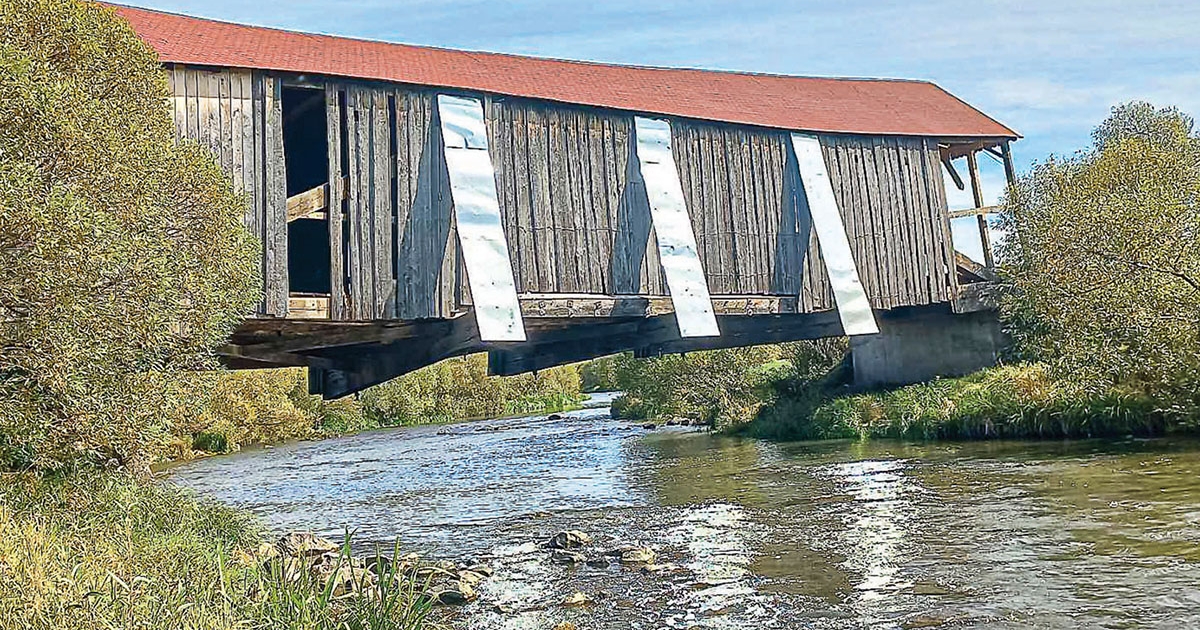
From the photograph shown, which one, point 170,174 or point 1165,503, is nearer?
point 170,174

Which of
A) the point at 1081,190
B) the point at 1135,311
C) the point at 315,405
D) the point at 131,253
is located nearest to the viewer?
the point at 131,253

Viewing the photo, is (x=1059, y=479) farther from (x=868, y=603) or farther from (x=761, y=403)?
(x=761, y=403)

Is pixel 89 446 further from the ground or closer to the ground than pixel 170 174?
closer to the ground

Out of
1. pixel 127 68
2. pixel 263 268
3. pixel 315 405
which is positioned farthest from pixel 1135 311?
pixel 315 405

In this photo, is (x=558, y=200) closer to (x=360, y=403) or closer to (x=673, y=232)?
(x=673, y=232)

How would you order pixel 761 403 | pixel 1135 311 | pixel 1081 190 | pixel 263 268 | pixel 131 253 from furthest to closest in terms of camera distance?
pixel 761 403 < pixel 1081 190 < pixel 1135 311 < pixel 263 268 < pixel 131 253

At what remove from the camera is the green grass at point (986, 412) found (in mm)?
18266

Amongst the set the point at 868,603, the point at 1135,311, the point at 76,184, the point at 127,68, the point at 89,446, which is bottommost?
the point at 868,603

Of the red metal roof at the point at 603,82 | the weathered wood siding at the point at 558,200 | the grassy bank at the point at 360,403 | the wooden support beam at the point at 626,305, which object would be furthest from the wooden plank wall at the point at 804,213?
the grassy bank at the point at 360,403

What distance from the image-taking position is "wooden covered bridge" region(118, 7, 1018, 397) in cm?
1474

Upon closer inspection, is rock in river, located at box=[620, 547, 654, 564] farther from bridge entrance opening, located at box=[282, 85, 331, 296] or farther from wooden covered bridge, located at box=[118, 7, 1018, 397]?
bridge entrance opening, located at box=[282, 85, 331, 296]

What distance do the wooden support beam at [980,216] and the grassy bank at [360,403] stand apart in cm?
1014

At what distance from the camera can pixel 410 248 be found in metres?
15.3

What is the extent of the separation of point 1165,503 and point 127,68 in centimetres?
1125
